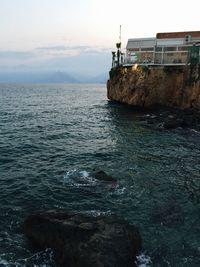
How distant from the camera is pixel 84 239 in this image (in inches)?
711

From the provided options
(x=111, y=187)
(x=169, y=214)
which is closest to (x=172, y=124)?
(x=111, y=187)

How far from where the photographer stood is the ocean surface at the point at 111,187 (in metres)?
20.2

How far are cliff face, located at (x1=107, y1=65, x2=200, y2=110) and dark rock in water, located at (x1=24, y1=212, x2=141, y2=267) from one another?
2056 inches

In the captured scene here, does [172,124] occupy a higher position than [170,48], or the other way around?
[170,48]

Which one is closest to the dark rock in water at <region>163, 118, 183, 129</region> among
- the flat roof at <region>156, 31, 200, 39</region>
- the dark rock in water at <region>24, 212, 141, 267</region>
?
the flat roof at <region>156, 31, 200, 39</region>

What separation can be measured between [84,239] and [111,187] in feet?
36.6

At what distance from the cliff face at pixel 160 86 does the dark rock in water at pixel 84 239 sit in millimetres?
52226

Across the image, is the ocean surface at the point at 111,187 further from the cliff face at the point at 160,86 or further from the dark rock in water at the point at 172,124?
the cliff face at the point at 160,86

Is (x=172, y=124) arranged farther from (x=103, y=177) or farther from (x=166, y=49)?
(x=166, y=49)

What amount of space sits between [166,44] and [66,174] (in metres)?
→ 61.4

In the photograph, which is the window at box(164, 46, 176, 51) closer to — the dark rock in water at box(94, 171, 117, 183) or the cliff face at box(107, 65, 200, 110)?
the cliff face at box(107, 65, 200, 110)

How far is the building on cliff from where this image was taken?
77.1 meters

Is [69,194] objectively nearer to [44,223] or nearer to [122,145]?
[44,223]

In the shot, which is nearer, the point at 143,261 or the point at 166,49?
the point at 143,261
